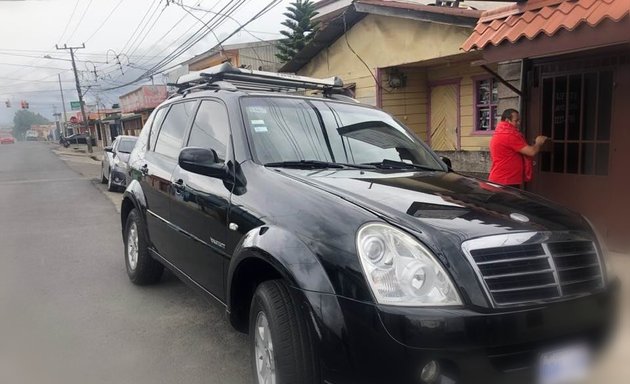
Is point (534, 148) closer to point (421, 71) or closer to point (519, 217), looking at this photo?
point (519, 217)

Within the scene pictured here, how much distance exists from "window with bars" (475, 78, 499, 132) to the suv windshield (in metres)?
5.68

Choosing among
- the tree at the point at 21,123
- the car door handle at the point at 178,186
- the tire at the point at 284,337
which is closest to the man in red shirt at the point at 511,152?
the car door handle at the point at 178,186

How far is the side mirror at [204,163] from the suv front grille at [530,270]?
5.56ft

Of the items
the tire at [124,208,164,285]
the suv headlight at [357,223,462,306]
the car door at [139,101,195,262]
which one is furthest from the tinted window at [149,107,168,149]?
the suv headlight at [357,223,462,306]

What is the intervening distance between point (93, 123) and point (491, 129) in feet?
221

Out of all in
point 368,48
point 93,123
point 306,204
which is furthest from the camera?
point 93,123

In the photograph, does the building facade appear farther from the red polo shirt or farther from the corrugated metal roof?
the red polo shirt

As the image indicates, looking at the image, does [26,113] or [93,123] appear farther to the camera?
[26,113]

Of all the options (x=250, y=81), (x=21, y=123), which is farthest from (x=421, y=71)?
(x=21, y=123)

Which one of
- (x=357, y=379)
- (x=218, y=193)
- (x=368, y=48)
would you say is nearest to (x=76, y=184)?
(x=368, y=48)

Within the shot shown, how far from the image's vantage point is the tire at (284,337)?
2.31 metres

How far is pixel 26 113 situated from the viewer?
158625 mm

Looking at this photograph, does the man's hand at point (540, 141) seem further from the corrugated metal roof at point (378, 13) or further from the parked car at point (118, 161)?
the parked car at point (118, 161)

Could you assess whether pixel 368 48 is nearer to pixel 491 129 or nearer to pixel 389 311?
pixel 491 129
